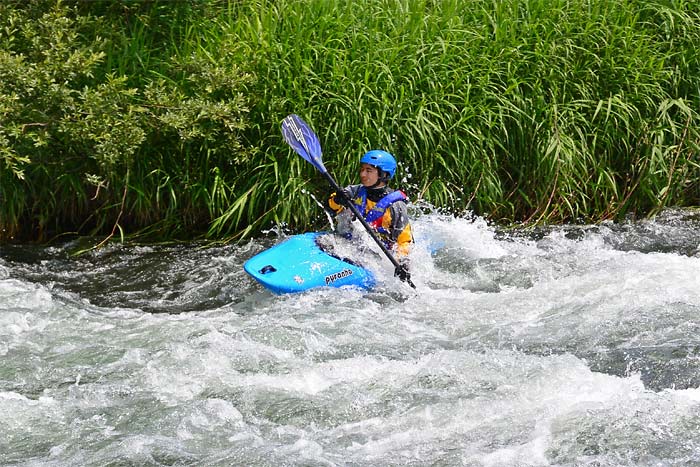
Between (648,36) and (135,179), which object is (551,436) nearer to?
(135,179)

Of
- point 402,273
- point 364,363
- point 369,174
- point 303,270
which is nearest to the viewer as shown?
point 364,363

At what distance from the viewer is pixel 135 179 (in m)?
7.34

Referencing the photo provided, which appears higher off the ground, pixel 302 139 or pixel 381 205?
pixel 302 139

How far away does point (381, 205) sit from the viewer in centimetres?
652

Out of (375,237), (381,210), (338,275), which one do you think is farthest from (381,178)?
(338,275)

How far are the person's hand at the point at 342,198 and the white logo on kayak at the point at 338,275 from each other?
459 millimetres

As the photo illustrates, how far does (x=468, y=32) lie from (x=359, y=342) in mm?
3360

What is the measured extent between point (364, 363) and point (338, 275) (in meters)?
1.26

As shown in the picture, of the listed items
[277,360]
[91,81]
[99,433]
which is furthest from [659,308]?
[91,81]

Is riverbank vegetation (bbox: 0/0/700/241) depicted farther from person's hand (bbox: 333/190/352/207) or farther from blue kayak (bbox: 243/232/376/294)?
blue kayak (bbox: 243/232/376/294)

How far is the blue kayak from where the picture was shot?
6039mm

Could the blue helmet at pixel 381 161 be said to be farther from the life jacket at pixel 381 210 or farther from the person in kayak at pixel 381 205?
the life jacket at pixel 381 210

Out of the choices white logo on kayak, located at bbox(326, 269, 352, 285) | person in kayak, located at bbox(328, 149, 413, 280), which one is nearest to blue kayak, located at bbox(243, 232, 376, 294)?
white logo on kayak, located at bbox(326, 269, 352, 285)

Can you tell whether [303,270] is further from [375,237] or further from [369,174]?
[369,174]
